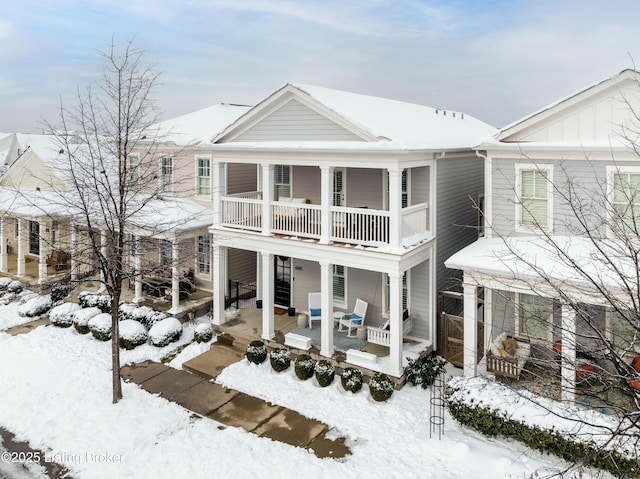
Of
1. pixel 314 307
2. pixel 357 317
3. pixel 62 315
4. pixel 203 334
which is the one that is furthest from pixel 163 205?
pixel 357 317

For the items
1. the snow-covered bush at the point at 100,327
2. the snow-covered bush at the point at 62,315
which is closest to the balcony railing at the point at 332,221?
the snow-covered bush at the point at 100,327

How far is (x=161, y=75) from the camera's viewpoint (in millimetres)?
13820

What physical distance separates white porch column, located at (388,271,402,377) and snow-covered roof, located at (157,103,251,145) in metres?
10.3

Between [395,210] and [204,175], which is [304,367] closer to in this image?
[395,210]

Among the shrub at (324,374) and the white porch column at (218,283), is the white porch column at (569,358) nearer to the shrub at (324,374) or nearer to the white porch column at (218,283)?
the shrub at (324,374)

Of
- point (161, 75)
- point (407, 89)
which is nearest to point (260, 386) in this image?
point (161, 75)

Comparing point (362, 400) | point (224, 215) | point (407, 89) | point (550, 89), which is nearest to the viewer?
point (362, 400)

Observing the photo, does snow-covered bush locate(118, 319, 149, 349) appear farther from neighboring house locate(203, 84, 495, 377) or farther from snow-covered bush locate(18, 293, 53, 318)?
snow-covered bush locate(18, 293, 53, 318)

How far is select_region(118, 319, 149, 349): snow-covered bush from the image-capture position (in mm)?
15445

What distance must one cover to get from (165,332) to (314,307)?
5.07 m

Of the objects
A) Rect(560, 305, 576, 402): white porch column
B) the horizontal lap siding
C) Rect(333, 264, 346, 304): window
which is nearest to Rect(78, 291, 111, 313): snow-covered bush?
the horizontal lap siding

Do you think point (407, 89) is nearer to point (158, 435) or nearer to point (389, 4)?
point (389, 4)

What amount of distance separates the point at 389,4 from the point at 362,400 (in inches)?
540

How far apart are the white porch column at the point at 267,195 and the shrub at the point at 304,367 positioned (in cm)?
417
